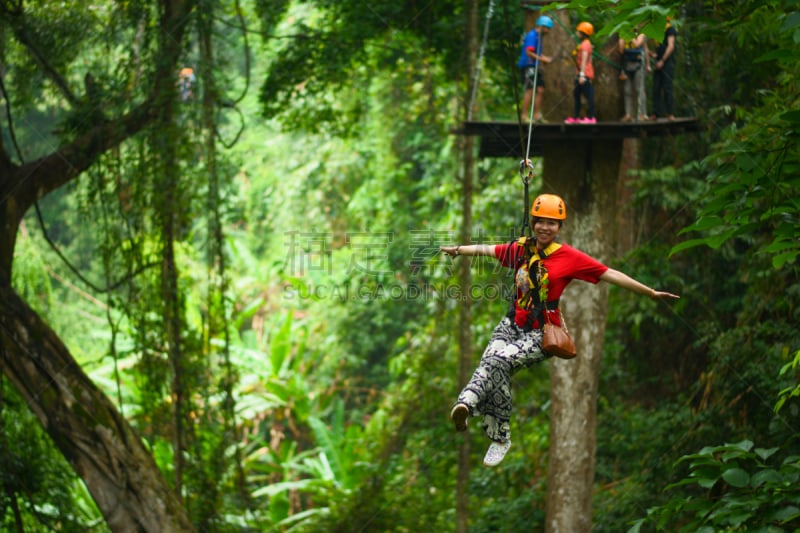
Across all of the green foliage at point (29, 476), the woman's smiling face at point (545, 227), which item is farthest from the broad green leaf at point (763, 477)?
the green foliage at point (29, 476)

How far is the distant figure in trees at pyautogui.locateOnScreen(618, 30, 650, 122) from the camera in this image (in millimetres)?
6895

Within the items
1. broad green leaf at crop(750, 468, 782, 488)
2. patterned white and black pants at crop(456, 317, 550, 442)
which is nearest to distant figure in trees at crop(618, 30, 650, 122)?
patterned white and black pants at crop(456, 317, 550, 442)

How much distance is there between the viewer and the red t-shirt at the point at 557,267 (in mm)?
4352

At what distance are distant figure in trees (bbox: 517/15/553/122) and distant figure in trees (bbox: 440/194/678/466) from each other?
102 inches

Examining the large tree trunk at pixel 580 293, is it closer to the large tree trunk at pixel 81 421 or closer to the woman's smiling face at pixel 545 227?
the woman's smiling face at pixel 545 227

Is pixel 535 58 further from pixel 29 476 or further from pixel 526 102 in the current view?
pixel 29 476

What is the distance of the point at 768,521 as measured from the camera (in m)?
3.56

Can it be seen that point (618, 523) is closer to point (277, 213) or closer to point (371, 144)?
point (371, 144)

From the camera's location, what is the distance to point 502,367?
14.6 feet

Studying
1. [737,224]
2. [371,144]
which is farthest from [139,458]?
[371,144]

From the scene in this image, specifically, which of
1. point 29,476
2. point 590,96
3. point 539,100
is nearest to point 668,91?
point 590,96

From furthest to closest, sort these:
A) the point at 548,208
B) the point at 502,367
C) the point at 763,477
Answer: the point at 502,367 < the point at 548,208 < the point at 763,477

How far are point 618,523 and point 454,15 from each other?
5.40 m

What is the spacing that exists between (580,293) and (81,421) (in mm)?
3972
